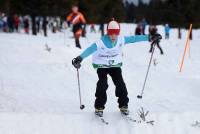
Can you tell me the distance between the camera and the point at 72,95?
13062 millimetres

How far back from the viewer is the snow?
862 cm

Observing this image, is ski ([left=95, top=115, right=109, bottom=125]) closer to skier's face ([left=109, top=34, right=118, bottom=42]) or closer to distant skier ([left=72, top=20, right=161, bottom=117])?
distant skier ([left=72, top=20, right=161, bottom=117])

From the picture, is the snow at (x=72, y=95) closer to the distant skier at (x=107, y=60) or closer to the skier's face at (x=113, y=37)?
the distant skier at (x=107, y=60)

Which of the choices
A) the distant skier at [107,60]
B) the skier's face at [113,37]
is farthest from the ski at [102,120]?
the skier's face at [113,37]

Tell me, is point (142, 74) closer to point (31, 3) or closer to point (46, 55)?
point (46, 55)

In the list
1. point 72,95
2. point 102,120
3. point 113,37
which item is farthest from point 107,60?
point 72,95

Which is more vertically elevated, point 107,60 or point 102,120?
point 107,60

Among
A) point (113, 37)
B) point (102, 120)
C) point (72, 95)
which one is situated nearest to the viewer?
point (102, 120)

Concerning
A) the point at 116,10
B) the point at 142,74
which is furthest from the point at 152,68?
the point at 116,10

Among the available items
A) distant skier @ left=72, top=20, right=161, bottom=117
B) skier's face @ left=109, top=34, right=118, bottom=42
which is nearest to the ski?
distant skier @ left=72, top=20, right=161, bottom=117

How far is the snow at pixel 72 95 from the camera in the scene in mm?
8625

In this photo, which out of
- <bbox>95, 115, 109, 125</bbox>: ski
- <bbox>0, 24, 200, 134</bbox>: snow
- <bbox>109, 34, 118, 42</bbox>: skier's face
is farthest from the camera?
<bbox>109, 34, 118, 42</bbox>: skier's face

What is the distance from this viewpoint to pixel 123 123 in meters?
8.88

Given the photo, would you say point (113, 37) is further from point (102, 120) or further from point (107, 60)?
point (102, 120)
